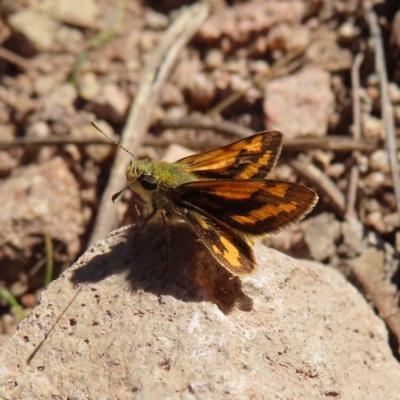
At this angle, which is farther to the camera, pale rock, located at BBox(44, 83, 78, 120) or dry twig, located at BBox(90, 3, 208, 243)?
pale rock, located at BBox(44, 83, 78, 120)

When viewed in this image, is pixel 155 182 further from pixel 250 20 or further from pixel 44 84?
pixel 250 20

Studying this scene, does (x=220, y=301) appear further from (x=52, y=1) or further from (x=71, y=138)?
(x=52, y=1)

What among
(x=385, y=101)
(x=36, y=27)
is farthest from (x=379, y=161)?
(x=36, y=27)

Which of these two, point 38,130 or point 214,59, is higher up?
point 214,59

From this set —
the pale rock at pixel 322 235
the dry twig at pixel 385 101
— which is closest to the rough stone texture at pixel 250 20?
the dry twig at pixel 385 101

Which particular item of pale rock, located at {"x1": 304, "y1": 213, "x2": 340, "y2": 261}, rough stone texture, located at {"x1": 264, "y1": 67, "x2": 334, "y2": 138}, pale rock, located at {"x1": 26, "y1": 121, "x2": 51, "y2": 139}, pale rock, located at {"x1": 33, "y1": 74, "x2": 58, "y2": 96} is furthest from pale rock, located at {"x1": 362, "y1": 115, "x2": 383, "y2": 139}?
pale rock, located at {"x1": 33, "y1": 74, "x2": 58, "y2": 96}

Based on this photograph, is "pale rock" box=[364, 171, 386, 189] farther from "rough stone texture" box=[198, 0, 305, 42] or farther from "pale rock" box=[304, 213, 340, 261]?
"rough stone texture" box=[198, 0, 305, 42]
